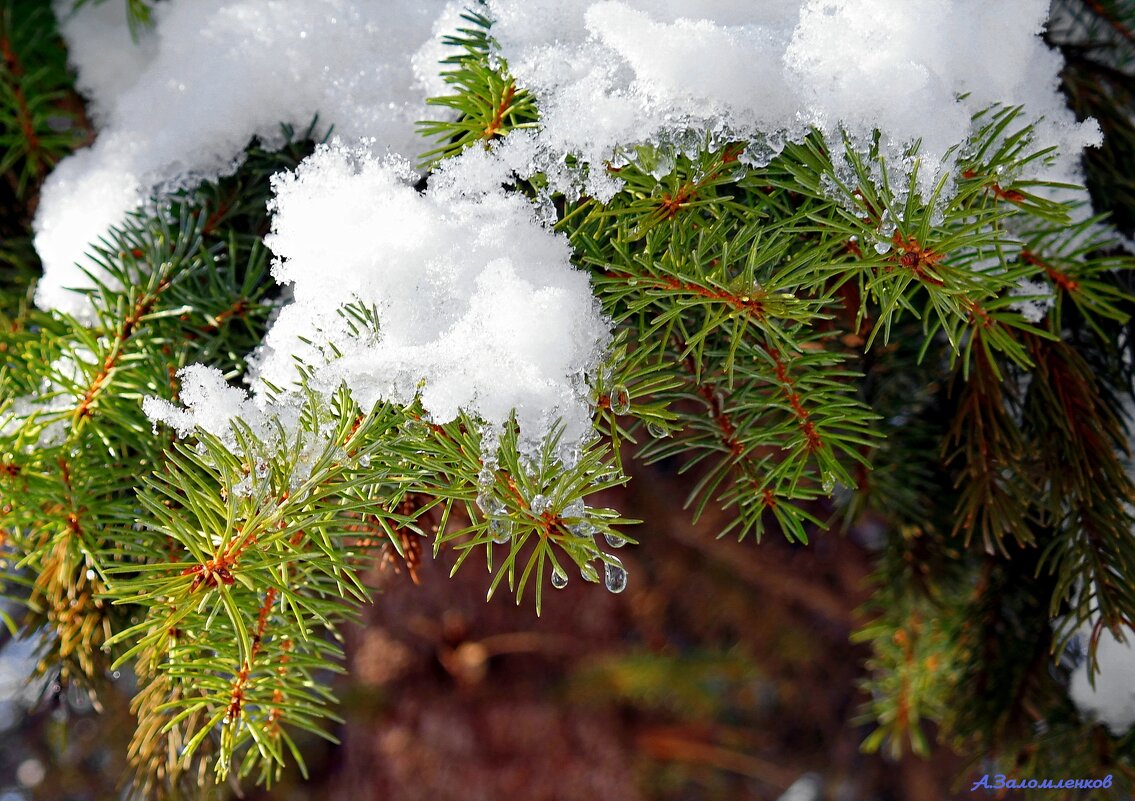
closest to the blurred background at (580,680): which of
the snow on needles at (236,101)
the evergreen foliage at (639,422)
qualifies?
the evergreen foliage at (639,422)

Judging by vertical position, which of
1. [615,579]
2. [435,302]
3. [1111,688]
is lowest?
[1111,688]

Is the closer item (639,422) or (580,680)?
(639,422)

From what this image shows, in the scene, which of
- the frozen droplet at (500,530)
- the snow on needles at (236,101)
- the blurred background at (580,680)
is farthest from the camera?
the blurred background at (580,680)

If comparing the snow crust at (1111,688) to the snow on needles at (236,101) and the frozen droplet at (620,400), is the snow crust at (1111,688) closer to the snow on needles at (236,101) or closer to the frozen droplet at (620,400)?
the frozen droplet at (620,400)

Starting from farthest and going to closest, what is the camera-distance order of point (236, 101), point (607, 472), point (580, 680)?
point (580, 680)
point (236, 101)
point (607, 472)

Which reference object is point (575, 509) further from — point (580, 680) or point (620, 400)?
point (580, 680)

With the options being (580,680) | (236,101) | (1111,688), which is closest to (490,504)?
(236,101)

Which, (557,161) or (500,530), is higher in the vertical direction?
(557,161)
